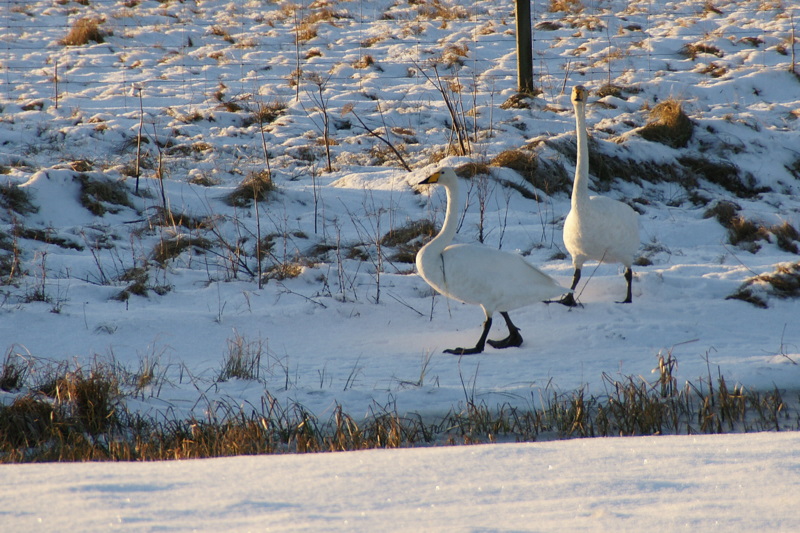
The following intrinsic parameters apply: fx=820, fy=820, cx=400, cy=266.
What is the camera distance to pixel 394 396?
4.25 metres

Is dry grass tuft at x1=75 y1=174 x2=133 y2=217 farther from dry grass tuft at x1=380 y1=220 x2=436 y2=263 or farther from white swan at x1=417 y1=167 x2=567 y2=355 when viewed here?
white swan at x1=417 y1=167 x2=567 y2=355

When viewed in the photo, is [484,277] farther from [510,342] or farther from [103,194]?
[103,194]

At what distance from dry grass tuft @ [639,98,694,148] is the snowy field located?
4.6 inches

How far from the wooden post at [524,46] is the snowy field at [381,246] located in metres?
0.29

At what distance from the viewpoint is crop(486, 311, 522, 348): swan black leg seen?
203 inches

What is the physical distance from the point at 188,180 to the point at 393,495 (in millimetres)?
7133

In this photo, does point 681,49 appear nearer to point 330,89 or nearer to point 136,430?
point 330,89

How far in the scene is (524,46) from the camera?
10.7 metres

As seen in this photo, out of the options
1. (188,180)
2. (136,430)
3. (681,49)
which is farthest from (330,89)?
(136,430)

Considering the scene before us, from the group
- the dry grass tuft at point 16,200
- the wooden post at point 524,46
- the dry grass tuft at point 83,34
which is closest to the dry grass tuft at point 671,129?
the wooden post at point 524,46

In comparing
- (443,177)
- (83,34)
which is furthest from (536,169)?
(83,34)

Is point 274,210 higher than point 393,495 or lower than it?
lower

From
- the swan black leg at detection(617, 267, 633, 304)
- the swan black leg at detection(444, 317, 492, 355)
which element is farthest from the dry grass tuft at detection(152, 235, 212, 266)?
the swan black leg at detection(617, 267, 633, 304)

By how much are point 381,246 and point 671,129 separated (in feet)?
14.5
